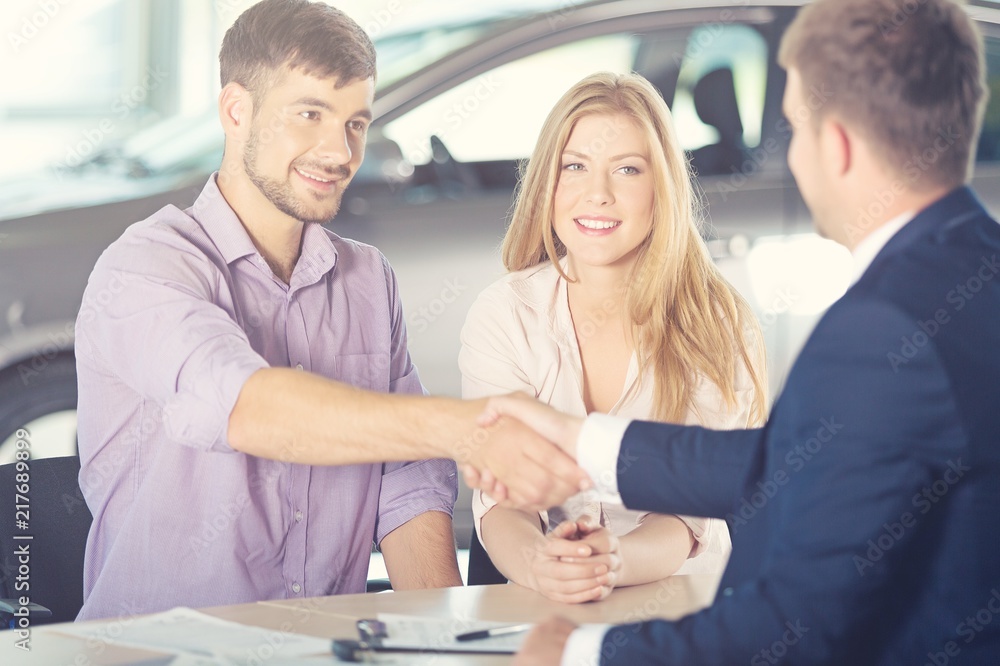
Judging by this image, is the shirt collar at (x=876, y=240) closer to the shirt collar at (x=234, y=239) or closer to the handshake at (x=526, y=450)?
the handshake at (x=526, y=450)

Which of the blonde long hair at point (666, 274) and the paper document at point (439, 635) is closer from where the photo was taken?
the paper document at point (439, 635)

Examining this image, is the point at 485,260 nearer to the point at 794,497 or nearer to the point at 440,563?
the point at 440,563

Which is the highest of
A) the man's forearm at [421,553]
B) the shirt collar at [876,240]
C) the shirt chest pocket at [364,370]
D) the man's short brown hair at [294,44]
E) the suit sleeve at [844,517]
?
Answer: the man's short brown hair at [294,44]

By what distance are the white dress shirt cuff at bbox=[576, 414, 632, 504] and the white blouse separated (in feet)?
1.86

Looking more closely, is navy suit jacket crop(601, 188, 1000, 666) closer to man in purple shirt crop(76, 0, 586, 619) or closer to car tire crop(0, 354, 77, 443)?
man in purple shirt crop(76, 0, 586, 619)

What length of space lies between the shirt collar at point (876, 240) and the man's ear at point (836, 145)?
8cm

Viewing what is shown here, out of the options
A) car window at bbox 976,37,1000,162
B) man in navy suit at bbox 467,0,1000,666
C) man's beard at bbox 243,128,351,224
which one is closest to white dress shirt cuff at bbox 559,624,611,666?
man in navy suit at bbox 467,0,1000,666

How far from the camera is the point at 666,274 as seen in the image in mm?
2389

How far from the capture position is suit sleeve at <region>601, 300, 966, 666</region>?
1.14m

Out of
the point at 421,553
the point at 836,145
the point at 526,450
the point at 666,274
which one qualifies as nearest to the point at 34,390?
the point at 421,553

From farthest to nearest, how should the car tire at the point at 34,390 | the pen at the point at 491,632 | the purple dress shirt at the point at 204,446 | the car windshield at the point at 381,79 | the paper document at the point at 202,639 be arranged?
the car windshield at the point at 381,79 → the car tire at the point at 34,390 → the purple dress shirt at the point at 204,446 → the pen at the point at 491,632 → the paper document at the point at 202,639

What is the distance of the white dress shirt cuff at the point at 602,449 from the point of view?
1.59 metres

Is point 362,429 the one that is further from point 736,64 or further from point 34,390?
point 736,64

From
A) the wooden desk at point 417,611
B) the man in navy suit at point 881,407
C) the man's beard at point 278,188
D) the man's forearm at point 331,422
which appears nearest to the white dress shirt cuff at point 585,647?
the man in navy suit at point 881,407
